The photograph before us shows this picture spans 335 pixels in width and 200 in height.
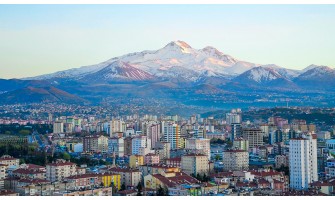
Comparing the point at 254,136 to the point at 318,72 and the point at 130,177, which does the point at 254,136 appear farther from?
the point at 318,72

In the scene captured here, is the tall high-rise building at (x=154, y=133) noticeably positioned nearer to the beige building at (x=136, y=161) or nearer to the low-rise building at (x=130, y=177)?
the beige building at (x=136, y=161)

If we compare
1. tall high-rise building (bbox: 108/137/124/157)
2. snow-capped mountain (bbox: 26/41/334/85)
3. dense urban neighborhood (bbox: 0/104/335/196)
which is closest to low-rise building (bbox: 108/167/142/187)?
dense urban neighborhood (bbox: 0/104/335/196)

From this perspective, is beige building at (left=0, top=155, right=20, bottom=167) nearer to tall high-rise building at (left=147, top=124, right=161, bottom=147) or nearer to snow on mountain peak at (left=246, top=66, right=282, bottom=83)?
tall high-rise building at (left=147, top=124, right=161, bottom=147)

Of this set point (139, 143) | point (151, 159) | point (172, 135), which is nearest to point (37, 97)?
point (172, 135)

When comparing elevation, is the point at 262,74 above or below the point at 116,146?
above

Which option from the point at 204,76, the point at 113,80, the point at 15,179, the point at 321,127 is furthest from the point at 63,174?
the point at 204,76
